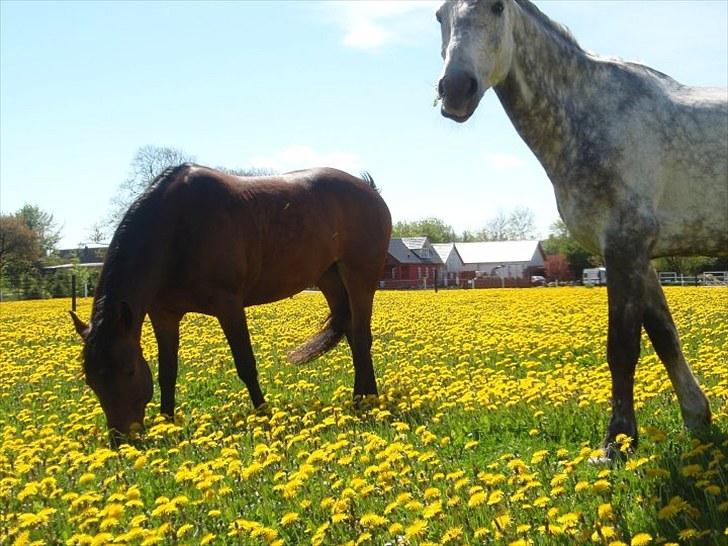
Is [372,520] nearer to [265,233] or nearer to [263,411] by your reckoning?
[263,411]

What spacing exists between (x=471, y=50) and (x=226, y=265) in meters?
3.88

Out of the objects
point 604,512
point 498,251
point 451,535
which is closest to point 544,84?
point 604,512

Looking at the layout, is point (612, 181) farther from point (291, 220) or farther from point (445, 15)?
point (291, 220)

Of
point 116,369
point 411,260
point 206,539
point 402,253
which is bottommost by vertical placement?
point 206,539

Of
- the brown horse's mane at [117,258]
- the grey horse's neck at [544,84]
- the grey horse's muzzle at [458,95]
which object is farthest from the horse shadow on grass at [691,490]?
the brown horse's mane at [117,258]

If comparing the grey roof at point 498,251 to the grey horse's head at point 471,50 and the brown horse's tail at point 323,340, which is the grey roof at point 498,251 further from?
the grey horse's head at point 471,50

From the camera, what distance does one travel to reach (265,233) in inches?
335

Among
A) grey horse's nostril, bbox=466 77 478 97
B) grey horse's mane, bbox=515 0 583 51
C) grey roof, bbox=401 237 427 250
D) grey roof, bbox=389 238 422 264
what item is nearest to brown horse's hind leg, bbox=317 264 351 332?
grey horse's mane, bbox=515 0 583 51

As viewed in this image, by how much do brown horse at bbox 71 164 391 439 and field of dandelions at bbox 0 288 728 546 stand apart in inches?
23.6

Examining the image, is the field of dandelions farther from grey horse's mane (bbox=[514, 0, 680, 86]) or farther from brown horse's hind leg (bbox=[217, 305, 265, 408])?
grey horse's mane (bbox=[514, 0, 680, 86])

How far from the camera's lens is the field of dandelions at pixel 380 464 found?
389 centimetres

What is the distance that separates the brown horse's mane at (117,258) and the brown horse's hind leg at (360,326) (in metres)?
2.50

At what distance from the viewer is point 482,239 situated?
156 meters

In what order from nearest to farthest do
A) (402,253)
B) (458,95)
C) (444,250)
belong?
(458,95) < (402,253) < (444,250)
